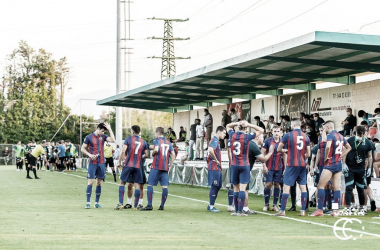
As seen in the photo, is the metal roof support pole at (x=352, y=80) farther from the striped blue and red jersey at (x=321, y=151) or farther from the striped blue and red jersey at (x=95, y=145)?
the striped blue and red jersey at (x=95, y=145)

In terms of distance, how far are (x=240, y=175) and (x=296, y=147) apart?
1334 mm

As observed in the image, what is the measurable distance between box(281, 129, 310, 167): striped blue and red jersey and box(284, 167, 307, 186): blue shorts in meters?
0.09

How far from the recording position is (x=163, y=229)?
11289mm

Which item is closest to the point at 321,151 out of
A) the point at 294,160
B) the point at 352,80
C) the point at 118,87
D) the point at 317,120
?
the point at 294,160

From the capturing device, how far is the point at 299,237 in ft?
34.1

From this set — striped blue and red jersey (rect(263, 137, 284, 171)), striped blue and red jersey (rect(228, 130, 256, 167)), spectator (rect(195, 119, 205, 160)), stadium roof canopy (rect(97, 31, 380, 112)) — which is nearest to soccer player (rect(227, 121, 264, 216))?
striped blue and red jersey (rect(228, 130, 256, 167))

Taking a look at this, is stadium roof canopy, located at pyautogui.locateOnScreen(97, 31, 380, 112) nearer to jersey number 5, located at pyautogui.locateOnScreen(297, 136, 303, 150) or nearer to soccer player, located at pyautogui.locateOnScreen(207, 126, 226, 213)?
jersey number 5, located at pyautogui.locateOnScreen(297, 136, 303, 150)

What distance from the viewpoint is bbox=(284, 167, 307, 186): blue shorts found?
45.9 feet

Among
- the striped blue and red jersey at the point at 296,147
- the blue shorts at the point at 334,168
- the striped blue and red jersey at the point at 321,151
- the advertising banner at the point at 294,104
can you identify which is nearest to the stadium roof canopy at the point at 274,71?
the advertising banner at the point at 294,104

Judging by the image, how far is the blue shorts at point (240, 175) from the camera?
1390cm

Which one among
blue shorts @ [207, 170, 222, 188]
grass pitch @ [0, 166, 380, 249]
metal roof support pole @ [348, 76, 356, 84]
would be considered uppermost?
metal roof support pole @ [348, 76, 356, 84]

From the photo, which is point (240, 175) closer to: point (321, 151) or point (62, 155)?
point (321, 151)

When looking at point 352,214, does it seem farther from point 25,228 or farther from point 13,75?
point 13,75

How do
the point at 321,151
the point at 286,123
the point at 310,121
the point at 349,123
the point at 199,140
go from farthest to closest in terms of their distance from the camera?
the point at 199,140 → the point at 286,123 → the point at 310,121 → the point at 349,123 → the point at 321,151
